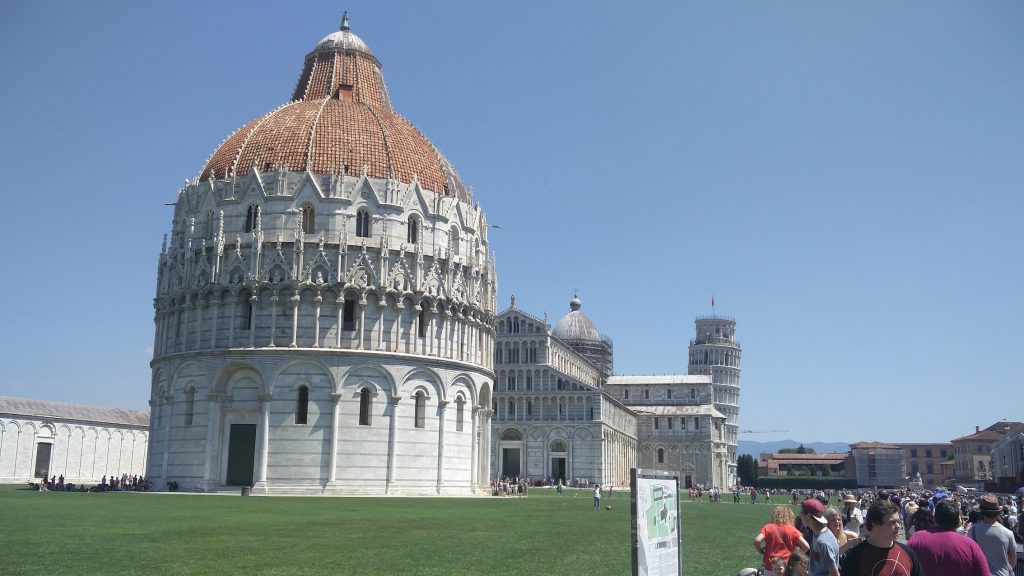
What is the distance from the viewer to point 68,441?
91062mm

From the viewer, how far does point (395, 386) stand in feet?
183

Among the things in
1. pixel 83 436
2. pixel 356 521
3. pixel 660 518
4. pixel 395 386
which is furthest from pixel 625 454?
pixel 660 518

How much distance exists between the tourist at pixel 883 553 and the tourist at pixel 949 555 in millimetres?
587

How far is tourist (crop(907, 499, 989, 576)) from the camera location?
29.5 ft

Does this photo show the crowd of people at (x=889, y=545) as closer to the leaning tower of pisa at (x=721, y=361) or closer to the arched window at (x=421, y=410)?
the arched window at (x=421, y=410)

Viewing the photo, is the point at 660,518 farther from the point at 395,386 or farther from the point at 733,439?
the point at 733,439

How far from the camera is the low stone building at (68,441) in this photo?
84.2 meters

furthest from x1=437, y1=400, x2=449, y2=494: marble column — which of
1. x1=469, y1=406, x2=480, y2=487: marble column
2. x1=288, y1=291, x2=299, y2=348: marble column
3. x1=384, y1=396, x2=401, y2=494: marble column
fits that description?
x1=288, y1=291, x2=299, y2=348: marble column

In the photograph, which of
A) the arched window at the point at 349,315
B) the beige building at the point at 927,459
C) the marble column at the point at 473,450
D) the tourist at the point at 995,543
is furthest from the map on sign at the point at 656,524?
the beige building at the point at 927,459

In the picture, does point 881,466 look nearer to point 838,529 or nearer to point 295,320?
point 295,320

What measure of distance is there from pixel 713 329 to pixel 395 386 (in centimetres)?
11463

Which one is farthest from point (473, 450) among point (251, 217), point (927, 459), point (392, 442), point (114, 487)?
point (927, 459)

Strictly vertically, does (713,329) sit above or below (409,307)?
above

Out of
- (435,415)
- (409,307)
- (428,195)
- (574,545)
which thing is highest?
(428,195)
